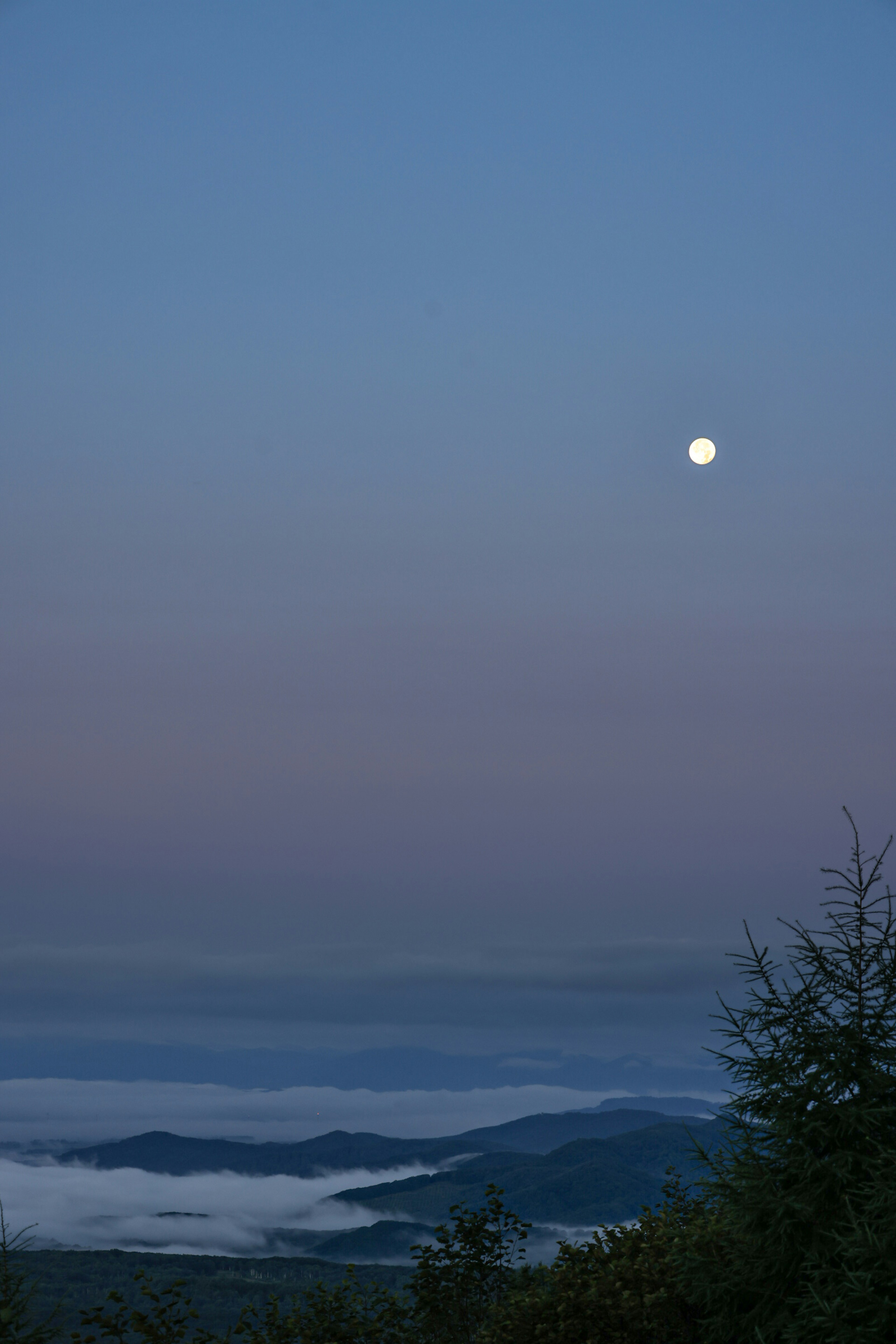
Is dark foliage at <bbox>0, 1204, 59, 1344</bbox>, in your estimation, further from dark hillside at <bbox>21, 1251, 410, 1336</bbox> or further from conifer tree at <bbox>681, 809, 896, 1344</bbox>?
dark hillside at <bbox>21, 1251, 410, 1336</bbox>

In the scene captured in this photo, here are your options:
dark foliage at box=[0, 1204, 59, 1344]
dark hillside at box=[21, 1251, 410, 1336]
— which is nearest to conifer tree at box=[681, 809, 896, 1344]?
dark foliage at box=[0, 1204, 59, 1344]

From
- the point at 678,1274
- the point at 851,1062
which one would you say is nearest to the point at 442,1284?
the point at 678,1274

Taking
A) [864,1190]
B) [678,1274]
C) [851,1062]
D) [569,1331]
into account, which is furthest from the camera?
[569,1331]

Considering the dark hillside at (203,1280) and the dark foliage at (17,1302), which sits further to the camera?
the dark hillside at (203,1280)

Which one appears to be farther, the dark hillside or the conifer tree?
the dark hillside

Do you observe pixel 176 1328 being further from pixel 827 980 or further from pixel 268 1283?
pixel 268 1283

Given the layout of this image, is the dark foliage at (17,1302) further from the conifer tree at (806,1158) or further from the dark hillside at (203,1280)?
the dark hillside at (203,1280)

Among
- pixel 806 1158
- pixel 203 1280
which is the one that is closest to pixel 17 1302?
pixel 806 1158

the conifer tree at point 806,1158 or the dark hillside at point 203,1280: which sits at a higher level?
the conifer tree at point 806,1158

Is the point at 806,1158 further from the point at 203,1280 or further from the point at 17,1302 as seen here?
the point at 203,1280

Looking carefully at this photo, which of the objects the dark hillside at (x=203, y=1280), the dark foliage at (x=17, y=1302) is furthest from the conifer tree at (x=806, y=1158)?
the dark hillside at (x=203, y=1280)

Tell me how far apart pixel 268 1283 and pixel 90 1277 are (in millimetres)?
29032

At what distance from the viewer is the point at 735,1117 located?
1426cm

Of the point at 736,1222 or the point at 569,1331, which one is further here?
the point at 569,1331
